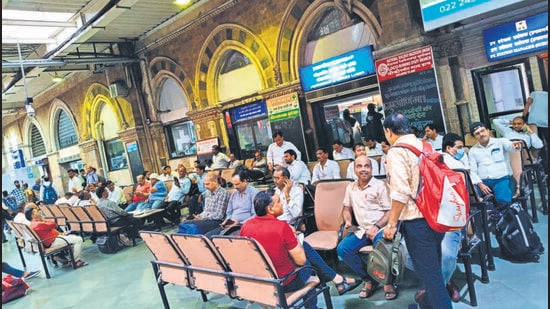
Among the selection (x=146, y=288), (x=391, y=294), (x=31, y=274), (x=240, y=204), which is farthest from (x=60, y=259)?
(x=391, y=294)

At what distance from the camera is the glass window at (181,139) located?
38.6 feet

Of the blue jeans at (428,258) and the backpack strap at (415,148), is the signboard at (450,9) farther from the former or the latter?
the blue jeans at (428,258)

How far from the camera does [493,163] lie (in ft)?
13.5

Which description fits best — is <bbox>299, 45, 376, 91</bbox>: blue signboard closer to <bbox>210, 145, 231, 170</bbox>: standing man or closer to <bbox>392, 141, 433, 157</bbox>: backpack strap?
<bbox>210, 145, 231, 170</bbox>: standing man

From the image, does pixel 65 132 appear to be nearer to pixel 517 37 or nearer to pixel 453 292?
pixel 517 37

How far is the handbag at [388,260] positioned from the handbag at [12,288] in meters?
4.80

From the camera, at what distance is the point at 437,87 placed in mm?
6418

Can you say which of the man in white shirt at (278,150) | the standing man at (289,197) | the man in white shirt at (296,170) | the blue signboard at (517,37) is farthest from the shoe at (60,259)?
the blue signboard at (517,37)

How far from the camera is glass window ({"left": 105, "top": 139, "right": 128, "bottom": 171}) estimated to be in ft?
47.7

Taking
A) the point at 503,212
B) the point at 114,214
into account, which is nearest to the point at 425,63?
the point at 503,212

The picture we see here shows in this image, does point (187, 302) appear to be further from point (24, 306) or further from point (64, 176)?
point (64, 176)

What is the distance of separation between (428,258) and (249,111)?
7.67 metres

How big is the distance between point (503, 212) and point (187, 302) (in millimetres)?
3094

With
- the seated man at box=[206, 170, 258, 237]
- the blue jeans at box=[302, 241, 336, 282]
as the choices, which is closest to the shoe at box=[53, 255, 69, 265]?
the seated man at box=[206, 170, 258, 237]
